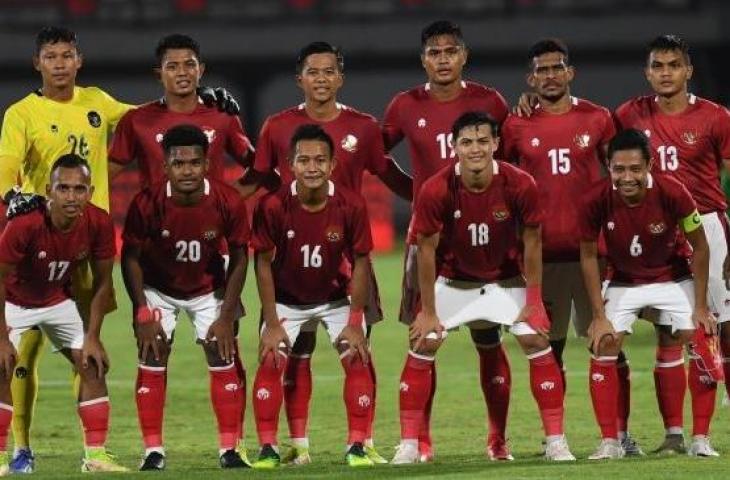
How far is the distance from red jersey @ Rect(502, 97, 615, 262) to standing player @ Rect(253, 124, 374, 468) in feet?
2.76

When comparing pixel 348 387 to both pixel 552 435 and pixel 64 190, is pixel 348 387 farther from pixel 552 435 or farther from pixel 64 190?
pixel 64 190

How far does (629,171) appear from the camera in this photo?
7.86 metres

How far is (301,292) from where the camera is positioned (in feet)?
26.7

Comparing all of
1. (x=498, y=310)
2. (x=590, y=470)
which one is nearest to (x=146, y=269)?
(x=498, y=310)

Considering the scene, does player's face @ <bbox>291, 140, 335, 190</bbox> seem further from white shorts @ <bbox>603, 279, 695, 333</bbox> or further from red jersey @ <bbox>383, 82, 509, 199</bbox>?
white shorts @ <bbox>603, 279, 695, 333</bbox>

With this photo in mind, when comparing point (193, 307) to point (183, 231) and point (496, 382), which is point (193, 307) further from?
point (496, 382)

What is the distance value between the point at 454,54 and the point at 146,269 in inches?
67.9

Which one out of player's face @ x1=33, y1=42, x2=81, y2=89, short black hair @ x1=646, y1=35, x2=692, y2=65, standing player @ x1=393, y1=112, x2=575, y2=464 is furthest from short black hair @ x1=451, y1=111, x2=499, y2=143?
player's face @ x1=33, y1=42, x2=81, y2=89

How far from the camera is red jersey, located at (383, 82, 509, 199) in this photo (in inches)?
334

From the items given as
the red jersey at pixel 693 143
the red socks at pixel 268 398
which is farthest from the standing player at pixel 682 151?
the red socks at pixel 268 398

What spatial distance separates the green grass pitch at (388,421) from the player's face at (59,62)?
1769 millimetres

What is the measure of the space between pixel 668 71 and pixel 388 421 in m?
2.91

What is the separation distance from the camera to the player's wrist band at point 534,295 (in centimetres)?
784

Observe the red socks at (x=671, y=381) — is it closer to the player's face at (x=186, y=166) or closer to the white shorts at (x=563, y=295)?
the white shorts at (x=563, y=295)
